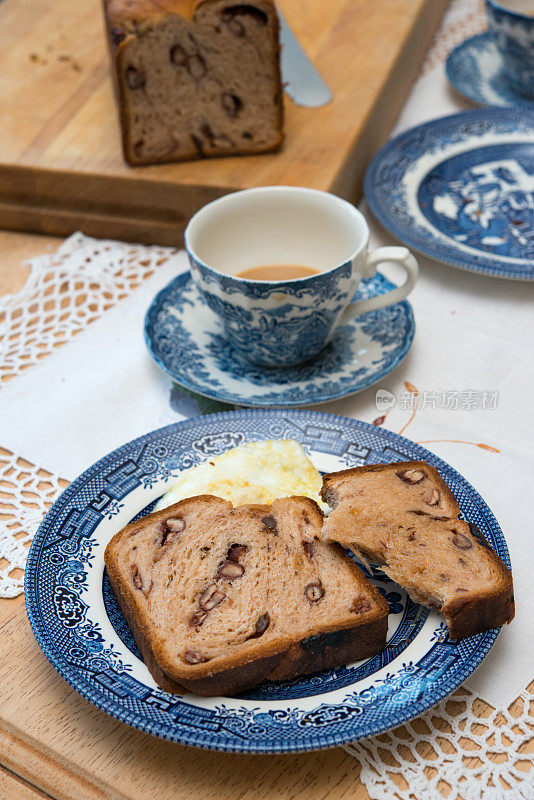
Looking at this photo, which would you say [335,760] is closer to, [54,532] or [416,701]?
[416,701]

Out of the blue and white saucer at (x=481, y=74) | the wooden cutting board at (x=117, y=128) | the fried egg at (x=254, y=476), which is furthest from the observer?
the blue and white saucer at (x=481, y=74)

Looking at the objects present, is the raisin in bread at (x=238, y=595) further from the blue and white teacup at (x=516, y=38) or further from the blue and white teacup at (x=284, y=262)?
the blue and white teacup at (x=516, y=38)

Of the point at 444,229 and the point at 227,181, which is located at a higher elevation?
the point at 227,181

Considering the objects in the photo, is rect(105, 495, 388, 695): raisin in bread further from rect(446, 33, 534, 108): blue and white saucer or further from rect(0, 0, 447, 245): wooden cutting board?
rect(446, 33, 534, 108): blue and white saucer

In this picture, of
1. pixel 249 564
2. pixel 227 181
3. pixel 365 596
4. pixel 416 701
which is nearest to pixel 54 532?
pixel 249 564

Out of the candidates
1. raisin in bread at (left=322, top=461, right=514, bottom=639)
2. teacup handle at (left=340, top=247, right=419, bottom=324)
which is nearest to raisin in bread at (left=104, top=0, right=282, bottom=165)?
teacup handle at (left=340, top=247, right=419, bottom=324)

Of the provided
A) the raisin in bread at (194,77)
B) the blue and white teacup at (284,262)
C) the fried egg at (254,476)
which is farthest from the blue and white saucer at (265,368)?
the raisin in bread at (194,77)

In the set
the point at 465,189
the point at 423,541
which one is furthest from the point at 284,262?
the point at 423,541
